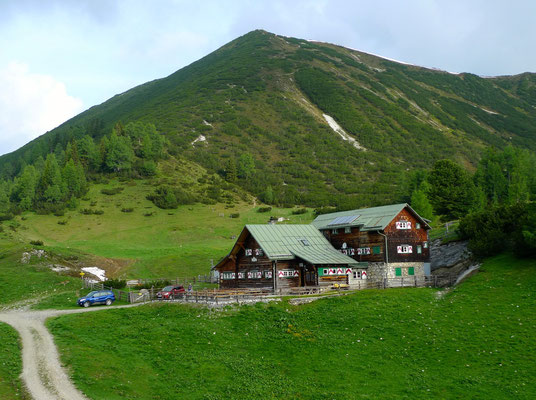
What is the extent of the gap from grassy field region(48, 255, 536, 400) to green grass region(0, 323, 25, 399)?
9.07 feet

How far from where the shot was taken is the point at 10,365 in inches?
1027

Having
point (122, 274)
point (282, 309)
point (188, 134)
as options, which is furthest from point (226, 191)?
point (282, 309)

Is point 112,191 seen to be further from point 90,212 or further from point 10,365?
point 10,365

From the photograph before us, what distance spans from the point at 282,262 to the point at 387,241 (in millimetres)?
12194

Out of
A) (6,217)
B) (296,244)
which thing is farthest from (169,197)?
(296,244)

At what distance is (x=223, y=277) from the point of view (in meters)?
55.6

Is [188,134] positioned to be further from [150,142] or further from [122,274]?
[122,274]

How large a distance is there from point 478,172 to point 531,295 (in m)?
68.9

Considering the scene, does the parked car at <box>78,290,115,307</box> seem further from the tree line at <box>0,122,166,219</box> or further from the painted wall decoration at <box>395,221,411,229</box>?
the tree line at <box>0,122,166,219</box>

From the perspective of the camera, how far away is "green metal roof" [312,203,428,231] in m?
51.9

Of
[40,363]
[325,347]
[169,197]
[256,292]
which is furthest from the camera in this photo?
[169,197]

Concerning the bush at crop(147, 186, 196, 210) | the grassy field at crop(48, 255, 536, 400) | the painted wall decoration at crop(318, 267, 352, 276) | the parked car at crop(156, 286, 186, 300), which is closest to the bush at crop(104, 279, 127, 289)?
the parked car at crop(156, 286, 186, 300)

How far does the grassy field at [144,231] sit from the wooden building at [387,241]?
2644cm

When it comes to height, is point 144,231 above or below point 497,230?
above
